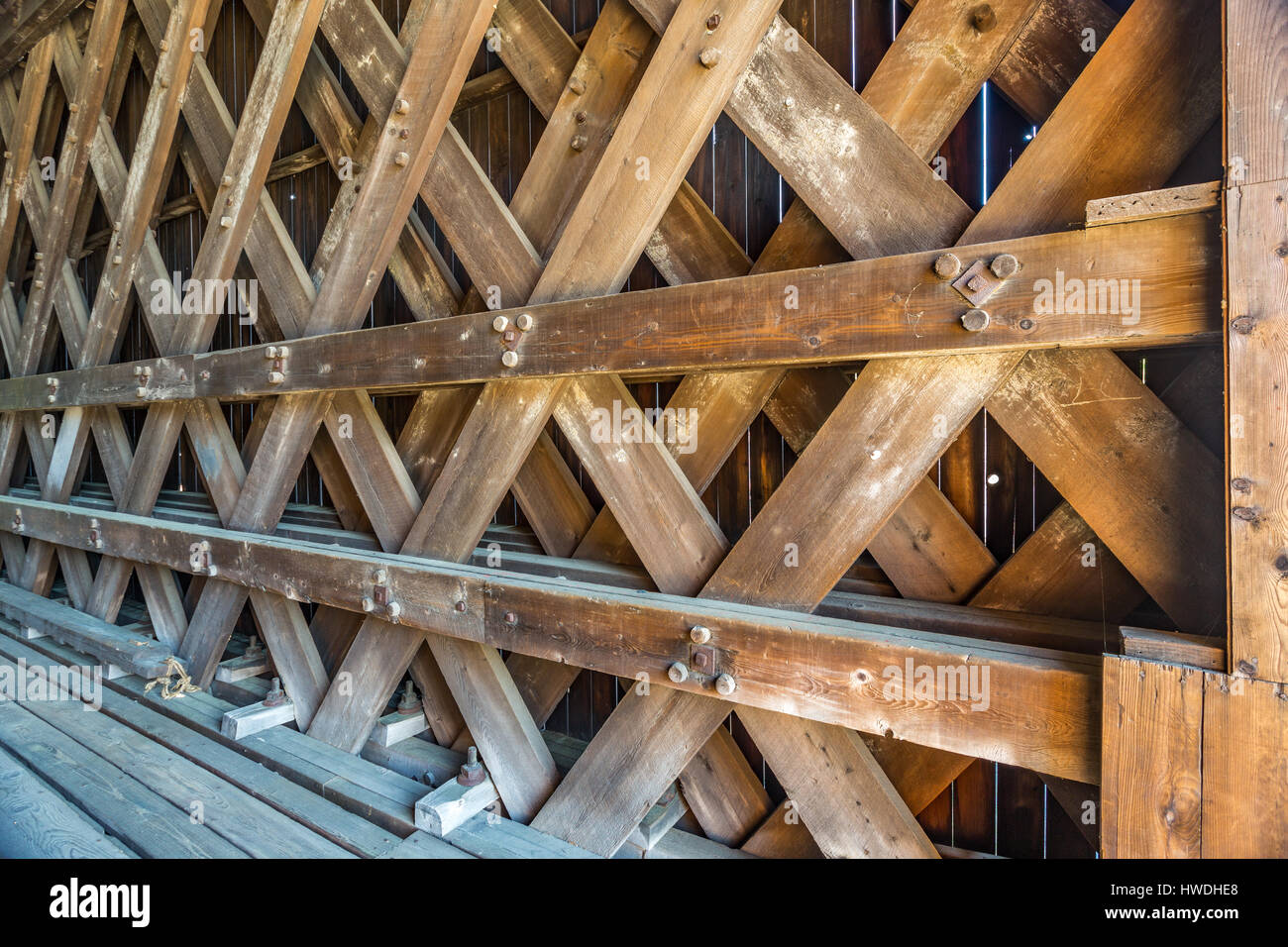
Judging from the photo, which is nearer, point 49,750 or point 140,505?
point 49,750

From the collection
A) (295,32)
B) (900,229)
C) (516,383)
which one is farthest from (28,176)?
(900,229)

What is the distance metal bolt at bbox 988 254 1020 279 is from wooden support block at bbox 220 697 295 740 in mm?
4031

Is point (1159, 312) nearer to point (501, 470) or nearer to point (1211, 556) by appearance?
point (1211, 556)

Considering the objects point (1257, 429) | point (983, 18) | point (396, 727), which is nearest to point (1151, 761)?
point (1257, 429)

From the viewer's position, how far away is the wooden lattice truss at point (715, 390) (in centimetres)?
165

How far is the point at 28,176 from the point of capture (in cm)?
569

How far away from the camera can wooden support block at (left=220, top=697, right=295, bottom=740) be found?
3.38 m

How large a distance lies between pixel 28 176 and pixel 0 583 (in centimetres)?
391

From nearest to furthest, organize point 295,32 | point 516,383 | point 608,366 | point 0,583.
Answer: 1. point 608,366
2. point 516,383
3. point 295,32
4. point 0,583

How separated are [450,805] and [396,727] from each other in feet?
2.61

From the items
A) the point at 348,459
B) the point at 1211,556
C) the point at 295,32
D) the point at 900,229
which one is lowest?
the point at 1211,556

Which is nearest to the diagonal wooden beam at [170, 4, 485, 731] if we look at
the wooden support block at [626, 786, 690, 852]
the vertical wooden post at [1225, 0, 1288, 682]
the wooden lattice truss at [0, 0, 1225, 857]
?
the wooden lattice truss at [0, 0, 1225, 857]

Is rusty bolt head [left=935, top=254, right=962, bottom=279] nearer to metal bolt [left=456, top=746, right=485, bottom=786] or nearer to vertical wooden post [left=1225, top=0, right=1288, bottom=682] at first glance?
vertical wooden post [left=1225, top=0, right=1288, bottom=682]

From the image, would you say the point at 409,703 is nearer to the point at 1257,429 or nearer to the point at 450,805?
the point at 450,805
